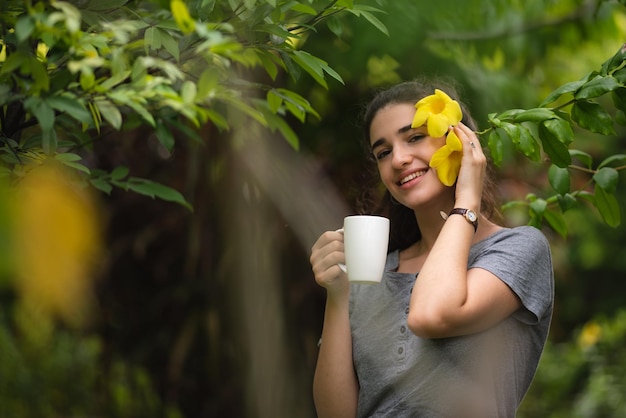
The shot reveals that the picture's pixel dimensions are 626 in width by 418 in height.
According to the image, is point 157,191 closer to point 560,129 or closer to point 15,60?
point 15,60

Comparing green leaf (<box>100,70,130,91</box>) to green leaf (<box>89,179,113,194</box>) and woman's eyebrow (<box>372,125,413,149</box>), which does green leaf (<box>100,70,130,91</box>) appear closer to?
green leaf (<box>89,179,113,194</box>)

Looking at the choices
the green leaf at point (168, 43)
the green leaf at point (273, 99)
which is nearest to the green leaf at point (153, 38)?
the green leaf at point (168, 43)

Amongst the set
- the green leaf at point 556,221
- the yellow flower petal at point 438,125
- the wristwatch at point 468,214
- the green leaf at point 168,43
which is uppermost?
the green leaf at point 168,43

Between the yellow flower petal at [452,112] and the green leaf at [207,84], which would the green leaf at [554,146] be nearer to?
the yellow flower petal at [452,112]

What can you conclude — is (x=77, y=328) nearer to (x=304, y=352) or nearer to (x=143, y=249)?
(x=143, y=249)

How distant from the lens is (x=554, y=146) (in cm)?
158

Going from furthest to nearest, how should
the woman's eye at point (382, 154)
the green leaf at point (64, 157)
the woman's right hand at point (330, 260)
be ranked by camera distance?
the woman's eye at point (382, 154) < the woman's right hand at point (330, 260) < the green leaf at point (64, 157)

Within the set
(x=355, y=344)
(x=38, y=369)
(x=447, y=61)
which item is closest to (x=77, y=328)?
(x=38, y=369)

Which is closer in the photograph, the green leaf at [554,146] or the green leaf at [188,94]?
the green leaf at [188,94]

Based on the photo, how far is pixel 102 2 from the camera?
57.1 inches

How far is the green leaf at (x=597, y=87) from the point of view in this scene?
154 cm

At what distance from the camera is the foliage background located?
2.79 metres

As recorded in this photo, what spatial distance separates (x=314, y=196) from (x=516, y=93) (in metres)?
1.33

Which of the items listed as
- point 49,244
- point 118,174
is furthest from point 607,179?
point 49,244
